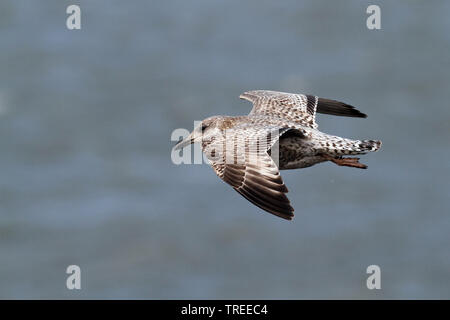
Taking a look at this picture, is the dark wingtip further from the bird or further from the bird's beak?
the bird's beak

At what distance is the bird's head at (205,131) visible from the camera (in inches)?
585

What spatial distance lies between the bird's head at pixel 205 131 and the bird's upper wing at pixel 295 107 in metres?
1.68

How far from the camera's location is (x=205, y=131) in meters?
15.1

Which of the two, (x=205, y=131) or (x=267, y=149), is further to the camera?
(x=205, y=131)

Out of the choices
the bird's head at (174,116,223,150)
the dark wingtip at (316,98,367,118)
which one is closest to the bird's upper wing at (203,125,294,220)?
the bird's head at (174,116,223,150)

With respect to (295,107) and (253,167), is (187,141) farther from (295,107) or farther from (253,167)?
(295,107)

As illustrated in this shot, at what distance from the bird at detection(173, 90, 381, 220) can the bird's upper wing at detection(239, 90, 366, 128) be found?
29 millimetres

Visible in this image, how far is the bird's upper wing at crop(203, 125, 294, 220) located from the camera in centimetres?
1319

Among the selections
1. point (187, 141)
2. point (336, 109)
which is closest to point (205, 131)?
point (187, 141)

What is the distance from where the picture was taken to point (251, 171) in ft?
44.7

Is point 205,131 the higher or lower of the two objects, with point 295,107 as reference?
lower

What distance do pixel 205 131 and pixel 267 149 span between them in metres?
1.66
